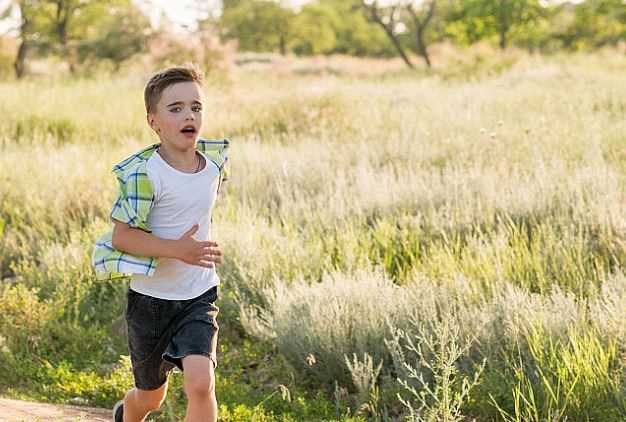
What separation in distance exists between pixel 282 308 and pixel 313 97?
360 inches

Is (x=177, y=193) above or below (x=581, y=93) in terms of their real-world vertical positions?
above

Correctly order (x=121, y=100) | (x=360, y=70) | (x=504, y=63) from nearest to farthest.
A: (x=121, y=100) → (x=504, y=63) → (x=360, y=70)

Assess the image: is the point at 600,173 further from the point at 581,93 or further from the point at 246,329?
the point at 581,93

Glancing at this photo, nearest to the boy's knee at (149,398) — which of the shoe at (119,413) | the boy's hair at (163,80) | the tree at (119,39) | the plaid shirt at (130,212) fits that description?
the shoe at (119,413)

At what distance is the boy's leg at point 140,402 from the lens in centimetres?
359

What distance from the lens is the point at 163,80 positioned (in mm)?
3305

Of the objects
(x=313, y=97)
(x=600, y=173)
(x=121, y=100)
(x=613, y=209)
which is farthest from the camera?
(x=121, y=100)

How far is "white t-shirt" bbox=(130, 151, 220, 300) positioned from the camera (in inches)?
129

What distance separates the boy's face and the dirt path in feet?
4.94

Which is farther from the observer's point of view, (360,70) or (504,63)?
(360,70)

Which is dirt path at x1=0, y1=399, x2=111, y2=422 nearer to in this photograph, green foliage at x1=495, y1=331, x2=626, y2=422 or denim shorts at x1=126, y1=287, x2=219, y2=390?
denim shorts at x1=126, y1=287, x2=219, y2=390

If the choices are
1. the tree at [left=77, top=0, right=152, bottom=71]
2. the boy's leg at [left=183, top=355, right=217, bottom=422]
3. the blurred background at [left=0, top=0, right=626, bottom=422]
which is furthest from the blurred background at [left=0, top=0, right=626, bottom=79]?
the boy's leg at [left=183, top=355, right=217, bottom=422]

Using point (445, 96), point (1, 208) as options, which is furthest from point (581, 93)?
point (1, 208)

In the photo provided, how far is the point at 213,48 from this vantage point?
22.3 m
